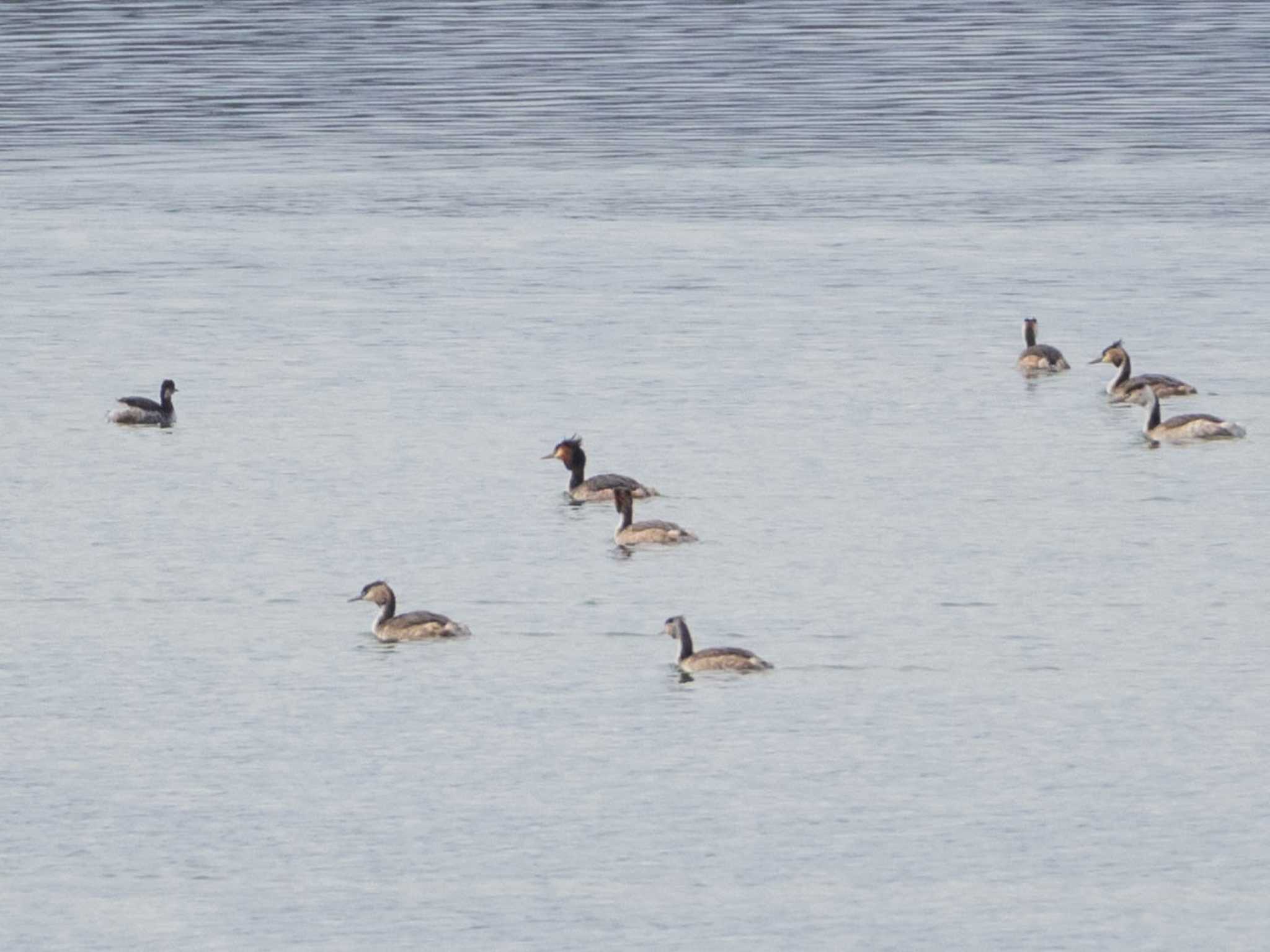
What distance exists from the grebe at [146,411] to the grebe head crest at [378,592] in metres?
8.75

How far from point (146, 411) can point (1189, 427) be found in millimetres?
11764

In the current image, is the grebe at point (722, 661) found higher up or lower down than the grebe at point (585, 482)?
lower down

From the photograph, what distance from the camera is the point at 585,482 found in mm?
28734

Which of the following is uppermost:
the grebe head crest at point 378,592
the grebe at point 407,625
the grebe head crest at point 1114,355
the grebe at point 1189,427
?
the grebe head crest at point 1114,355

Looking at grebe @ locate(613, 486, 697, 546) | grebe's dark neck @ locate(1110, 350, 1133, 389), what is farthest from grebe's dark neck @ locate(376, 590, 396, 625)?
grebe's dark neck @ locate(1110, 350, 1133, 389)

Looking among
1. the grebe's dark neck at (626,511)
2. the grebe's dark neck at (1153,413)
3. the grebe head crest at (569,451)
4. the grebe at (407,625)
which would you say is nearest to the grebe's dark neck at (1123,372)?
the grebe's dark neck at (1153,413)

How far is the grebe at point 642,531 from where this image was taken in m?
26.3

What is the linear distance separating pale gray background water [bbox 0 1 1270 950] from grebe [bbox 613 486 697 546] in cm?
25

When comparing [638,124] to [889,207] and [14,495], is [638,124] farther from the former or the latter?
[14,495]

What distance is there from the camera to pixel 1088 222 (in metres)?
47.7

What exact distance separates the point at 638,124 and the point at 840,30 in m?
27.0

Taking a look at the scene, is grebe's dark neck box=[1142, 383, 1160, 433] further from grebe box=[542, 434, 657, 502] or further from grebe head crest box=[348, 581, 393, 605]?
grebe head crest box=[348, 581, 393, 605]

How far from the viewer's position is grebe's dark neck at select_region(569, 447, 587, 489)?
94.7 ft

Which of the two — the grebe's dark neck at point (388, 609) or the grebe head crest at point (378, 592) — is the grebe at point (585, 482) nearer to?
the grebe head crest at point (378, 592)
